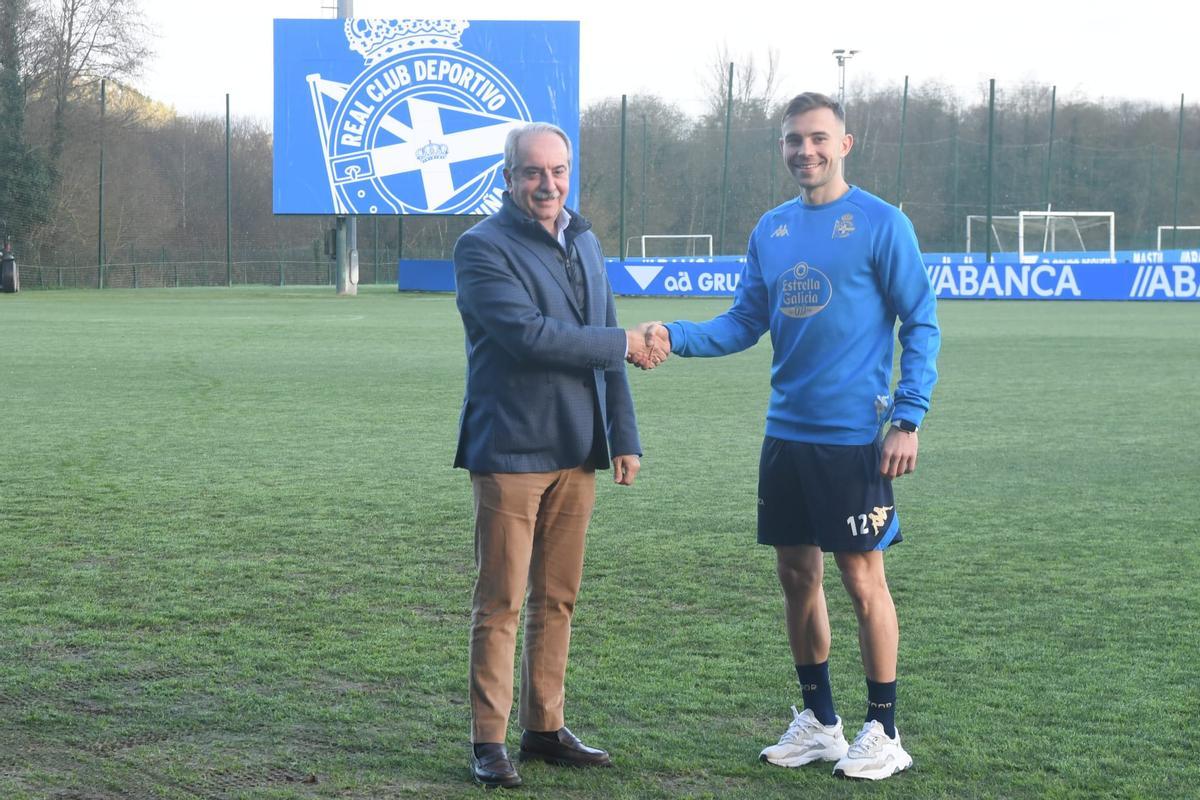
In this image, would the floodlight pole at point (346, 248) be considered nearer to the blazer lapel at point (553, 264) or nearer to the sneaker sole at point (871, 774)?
the blazer lapel at point (553, 264)

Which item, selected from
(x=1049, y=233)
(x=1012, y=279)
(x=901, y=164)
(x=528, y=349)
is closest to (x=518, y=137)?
(x=528, y=349)

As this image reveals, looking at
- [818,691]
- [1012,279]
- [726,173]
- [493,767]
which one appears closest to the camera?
[493,767]

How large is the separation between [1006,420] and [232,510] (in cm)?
617

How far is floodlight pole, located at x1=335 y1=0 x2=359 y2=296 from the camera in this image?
35.0 m

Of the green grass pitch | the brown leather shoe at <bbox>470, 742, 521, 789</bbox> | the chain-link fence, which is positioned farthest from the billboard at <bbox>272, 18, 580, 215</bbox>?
the brown leather shoe at <bbox>470, 742, 521, 789</bbox>

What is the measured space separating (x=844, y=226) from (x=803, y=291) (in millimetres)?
184

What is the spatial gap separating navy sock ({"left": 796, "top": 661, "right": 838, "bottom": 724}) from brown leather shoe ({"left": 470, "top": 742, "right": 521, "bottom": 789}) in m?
0.77

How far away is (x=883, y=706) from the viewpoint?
3602 millimetres

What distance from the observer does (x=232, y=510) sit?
717 cm

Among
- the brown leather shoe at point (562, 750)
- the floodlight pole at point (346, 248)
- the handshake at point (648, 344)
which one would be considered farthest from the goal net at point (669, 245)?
the brown leather shoe at point (562, 750)

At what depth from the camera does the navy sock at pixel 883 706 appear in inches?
142

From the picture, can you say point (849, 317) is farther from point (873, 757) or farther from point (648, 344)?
point (873, 757)

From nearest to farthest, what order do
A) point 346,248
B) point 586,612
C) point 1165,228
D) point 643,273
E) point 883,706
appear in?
point 883,706 < point 586,612 < point 643,273 < point 346,248 < point 1165,228

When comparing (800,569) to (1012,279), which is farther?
(1012,279)
